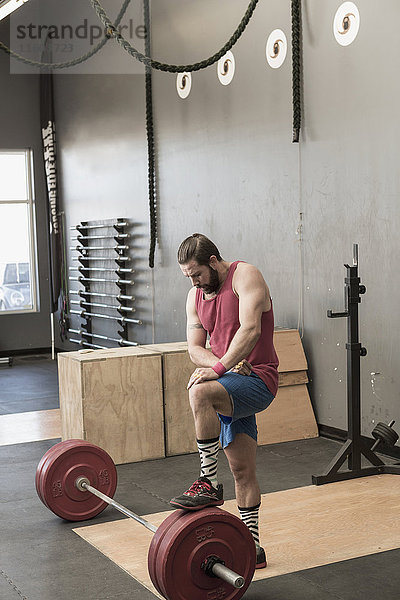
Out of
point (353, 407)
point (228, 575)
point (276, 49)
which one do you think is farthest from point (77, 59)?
point (228, 575)

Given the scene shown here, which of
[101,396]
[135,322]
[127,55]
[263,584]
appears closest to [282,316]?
[101,396]

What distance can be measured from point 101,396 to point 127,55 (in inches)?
154

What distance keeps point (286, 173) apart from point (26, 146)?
5279 mm

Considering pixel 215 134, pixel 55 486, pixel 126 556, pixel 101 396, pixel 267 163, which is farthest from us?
pixel 215 134

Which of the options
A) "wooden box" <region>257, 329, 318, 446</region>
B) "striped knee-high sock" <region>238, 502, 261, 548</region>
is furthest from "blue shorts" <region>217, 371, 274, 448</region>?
"wooden box" <region>257, 329, 318, 446</region>

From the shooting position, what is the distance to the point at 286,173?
5.16 m

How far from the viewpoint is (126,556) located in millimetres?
3105

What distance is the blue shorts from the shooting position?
2.76 m

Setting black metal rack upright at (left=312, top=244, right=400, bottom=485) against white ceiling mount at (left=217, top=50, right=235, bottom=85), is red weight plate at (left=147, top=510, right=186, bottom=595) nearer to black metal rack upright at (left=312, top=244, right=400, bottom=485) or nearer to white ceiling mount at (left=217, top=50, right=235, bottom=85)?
black metal rack upright at (left=312, top=244, right=400, bottom=485)

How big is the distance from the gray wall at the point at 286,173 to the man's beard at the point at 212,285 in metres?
1.76

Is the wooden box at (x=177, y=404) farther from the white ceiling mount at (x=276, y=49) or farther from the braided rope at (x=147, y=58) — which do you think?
the white ceiling mount at (x=276, y=49)

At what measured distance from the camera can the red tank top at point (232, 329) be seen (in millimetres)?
2871

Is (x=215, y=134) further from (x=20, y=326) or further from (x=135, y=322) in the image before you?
(x=20, y=326)

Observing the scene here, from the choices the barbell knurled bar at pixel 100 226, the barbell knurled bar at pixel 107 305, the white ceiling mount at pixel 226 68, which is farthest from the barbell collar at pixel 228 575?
the barbell knurled bar at pixel 100 226
